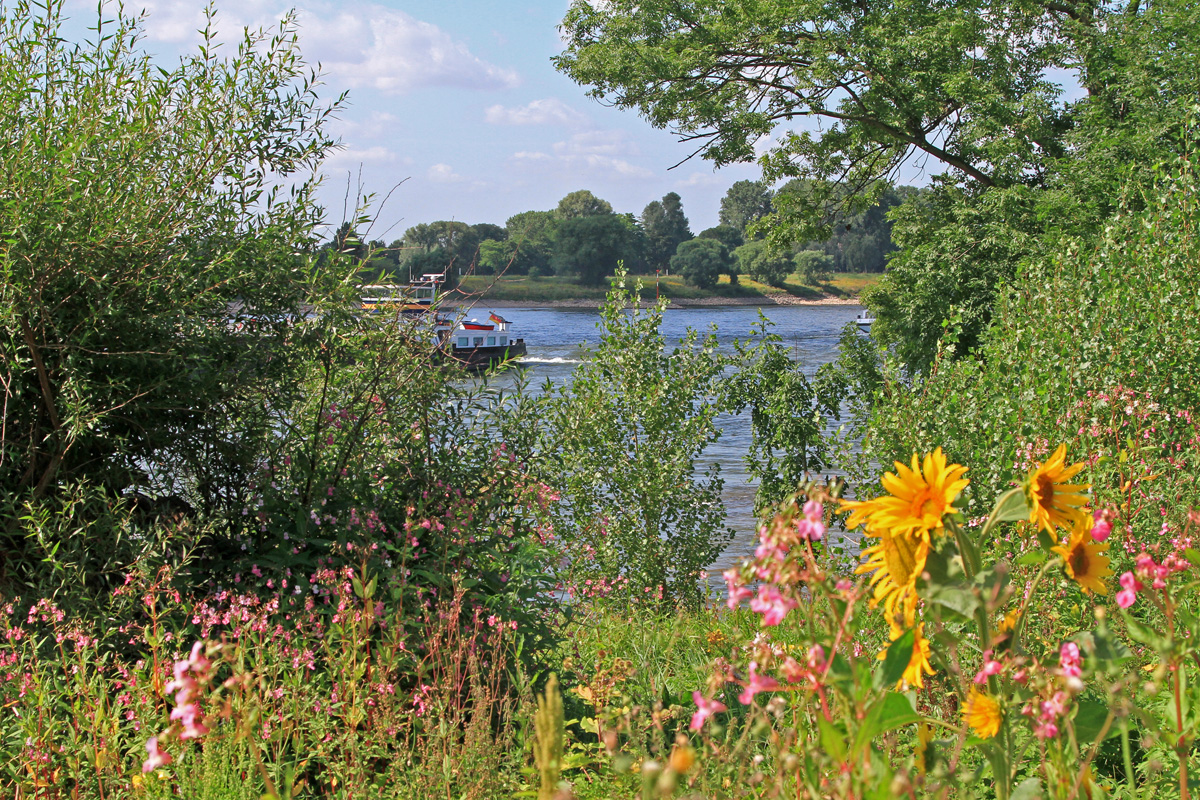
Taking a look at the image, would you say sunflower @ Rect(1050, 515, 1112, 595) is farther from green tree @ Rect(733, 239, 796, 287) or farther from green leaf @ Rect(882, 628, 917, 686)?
green tree @ Rect(733, 239, 796, 287)

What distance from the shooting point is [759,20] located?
42.7 ft

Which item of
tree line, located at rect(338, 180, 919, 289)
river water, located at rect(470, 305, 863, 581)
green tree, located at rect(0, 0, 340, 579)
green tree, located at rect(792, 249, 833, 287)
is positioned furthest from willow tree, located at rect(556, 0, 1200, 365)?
green tree, located at rect(792, 249, 833, 287)

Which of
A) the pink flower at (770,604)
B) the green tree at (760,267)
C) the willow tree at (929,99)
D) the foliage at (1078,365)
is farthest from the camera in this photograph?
the green tree at (760,267)

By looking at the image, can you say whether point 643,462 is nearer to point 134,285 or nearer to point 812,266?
point 134,285

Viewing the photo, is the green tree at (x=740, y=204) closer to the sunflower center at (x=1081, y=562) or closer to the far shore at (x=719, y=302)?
the far shore at (x=719, y=302)

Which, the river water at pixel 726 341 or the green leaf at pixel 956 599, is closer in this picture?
the green leaf at pixel 956 599

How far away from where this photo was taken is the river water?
Answer: 37.4ft

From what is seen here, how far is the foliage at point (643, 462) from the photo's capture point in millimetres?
6559

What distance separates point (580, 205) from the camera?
101 meters

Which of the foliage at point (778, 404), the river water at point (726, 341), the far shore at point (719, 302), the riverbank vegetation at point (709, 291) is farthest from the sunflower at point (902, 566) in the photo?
the far shore at point (719, 302)

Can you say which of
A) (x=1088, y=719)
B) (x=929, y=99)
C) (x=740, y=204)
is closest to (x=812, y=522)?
(x=1088, y=719)

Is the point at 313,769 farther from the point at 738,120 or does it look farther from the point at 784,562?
the point at 738,120

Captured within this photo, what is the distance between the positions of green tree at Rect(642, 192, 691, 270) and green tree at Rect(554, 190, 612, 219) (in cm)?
470

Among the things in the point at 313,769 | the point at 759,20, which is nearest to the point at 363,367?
the point at 313,769
